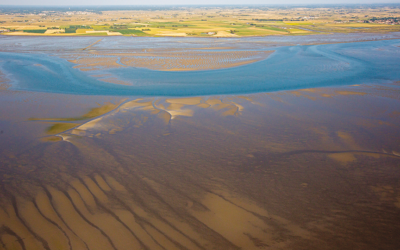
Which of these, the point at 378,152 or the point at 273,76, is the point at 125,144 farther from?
the point at 273,76

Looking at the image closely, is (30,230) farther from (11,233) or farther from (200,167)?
(200,167)

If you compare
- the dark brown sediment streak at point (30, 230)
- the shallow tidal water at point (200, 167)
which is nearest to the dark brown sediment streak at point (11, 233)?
the shallow tidal water at point (200, 167)

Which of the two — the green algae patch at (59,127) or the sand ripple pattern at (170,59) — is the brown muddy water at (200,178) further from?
the sand ripple pattern at (170,59)

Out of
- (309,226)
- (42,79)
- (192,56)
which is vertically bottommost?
(309,226)

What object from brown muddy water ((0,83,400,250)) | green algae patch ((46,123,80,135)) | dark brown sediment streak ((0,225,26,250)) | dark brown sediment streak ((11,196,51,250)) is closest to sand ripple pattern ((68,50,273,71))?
brown muddy water ((0,83,400,250))

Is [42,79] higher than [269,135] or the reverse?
higher

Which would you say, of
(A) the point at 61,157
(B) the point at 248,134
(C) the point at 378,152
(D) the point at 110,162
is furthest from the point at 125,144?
(C) the point at 378,152

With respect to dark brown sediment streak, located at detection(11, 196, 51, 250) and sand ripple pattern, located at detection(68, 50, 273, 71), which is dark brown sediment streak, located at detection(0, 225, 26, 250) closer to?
dark brown sediment streak, located at detection(11, 196, 51, 250)
